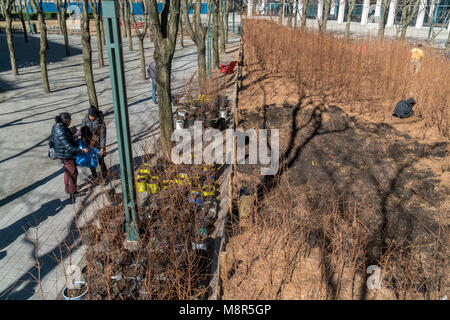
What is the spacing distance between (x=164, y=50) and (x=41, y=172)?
2.74 metres

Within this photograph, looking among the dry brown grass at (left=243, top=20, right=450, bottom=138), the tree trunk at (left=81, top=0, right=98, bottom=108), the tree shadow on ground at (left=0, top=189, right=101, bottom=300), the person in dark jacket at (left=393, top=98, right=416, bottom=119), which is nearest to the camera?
the tree shadow on ground at (left=0, top=189, right=101, bottom=300)

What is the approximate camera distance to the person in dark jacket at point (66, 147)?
14.5 ft

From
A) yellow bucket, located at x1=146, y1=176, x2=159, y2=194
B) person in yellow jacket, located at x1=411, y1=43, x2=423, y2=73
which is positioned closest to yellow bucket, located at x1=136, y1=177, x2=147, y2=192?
yellow bucket, located at x1=146, y1=176, x2=159, y2=194

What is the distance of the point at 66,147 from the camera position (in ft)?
14.6

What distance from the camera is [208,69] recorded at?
12844mm

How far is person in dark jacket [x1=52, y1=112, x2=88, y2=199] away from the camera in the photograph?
14.5 feet

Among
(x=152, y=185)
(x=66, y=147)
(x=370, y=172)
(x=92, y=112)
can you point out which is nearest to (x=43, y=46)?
(x=92, y=112)

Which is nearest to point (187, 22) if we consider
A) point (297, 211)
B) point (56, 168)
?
point (56, 168)

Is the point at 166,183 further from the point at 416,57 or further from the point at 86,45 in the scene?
the point at 416,57

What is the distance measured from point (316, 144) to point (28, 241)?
513cm

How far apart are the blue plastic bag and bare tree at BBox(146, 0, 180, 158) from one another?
96cm

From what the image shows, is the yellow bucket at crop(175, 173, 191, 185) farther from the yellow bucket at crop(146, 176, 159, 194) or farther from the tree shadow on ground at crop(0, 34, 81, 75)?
the tree shadow on ground at crop(0, 34, 81, 75)
